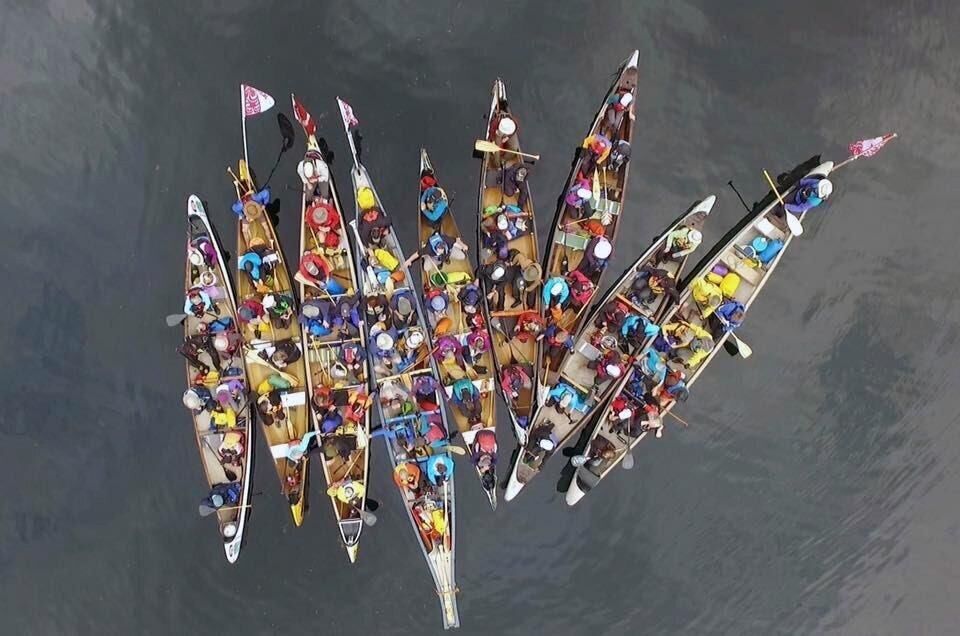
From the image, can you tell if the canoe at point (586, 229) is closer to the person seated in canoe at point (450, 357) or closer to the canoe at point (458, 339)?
the canoe at point (458, 339)

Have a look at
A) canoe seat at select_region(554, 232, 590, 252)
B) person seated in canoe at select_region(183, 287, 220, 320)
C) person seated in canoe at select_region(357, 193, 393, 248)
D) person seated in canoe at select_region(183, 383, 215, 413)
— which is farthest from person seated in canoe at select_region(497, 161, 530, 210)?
person seated in canoe at select_region(183, 383, 215, 413)

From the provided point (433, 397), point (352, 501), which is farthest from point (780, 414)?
point (352, 501)

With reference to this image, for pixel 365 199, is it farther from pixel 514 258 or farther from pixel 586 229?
pixel 586 229

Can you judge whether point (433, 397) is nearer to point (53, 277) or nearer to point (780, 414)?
point (780, 414)

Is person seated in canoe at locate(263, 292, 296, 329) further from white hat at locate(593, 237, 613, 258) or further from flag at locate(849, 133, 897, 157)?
flag at locate(849, 133, 897, 157)

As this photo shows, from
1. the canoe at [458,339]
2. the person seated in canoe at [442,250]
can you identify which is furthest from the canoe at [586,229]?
the person seated in canoe at [442,250]
